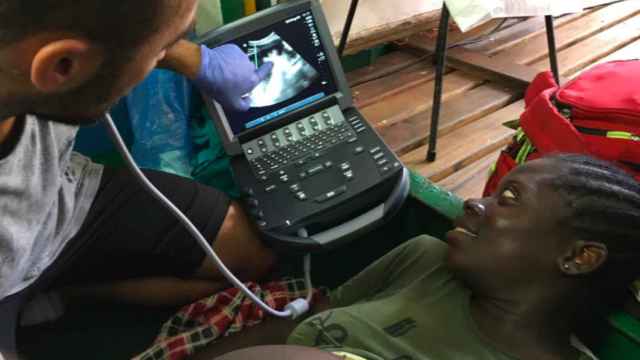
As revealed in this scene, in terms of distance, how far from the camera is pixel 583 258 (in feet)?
3.07

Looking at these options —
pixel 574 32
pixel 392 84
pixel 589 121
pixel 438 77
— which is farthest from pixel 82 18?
pixel 574 32

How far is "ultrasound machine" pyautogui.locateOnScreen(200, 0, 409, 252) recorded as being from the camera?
1208 millimetres

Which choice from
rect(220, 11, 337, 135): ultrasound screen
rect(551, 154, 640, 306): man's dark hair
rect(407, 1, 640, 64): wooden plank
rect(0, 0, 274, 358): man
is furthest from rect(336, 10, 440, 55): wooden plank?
rect(551, 154, 640, 306): man's dark hair

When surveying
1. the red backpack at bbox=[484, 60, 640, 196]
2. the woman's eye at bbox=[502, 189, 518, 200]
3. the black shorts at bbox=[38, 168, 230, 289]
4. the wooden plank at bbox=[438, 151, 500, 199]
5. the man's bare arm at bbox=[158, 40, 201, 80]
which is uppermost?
the man's bare arm at bbox=[158, 40, 201, 80]

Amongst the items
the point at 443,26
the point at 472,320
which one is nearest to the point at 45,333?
the point at 472,320

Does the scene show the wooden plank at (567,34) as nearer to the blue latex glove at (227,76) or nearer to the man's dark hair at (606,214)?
the blue latex glove at (227,76)

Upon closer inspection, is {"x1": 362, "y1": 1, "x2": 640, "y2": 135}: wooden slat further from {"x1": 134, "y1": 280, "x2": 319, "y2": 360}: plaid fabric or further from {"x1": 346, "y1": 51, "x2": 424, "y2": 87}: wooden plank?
{"x1": 134, "y1": 280, "x2": 319, "y2": 360}: plaid fabric

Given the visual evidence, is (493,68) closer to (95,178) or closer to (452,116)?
(452,116)

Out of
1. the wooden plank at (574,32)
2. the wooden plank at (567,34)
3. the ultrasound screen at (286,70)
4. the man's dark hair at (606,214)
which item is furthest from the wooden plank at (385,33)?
the man's dark hair at (606,214)

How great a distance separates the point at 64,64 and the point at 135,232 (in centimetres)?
62

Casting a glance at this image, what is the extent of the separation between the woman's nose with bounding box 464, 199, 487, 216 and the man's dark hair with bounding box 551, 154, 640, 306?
0.11m

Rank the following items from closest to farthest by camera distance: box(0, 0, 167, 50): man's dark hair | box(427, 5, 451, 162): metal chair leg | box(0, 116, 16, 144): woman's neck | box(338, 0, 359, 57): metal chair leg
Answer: box(0, 0, 167, 50): man's dark hair, box(0, 116, 16, 144): woman's neck, box(427, 5, 451, 162): metal chair leg, box(338, 0, 359, 57): metal chair leg

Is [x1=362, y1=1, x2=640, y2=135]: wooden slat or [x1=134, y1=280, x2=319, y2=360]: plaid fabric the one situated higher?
[x1=362, y1=1, x2=640, y2=135]: wooden slat

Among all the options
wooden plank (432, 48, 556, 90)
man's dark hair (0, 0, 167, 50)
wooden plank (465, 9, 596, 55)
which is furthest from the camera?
wooden plank (465, 9, 596, 55)
